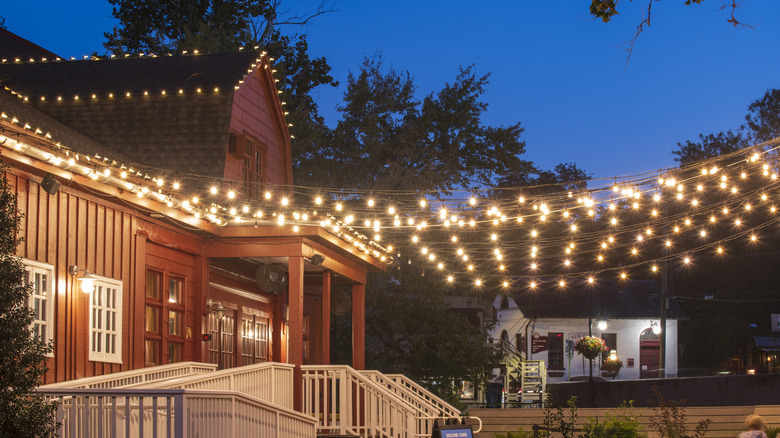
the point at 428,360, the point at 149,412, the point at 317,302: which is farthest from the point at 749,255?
the point at 149,412

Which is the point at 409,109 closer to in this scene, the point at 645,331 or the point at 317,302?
the point at 317,302

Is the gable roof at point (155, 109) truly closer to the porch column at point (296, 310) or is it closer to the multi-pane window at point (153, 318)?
the porch column at point (296, 310)

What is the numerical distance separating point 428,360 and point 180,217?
12.4 m

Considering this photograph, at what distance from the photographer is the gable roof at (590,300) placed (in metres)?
42.7

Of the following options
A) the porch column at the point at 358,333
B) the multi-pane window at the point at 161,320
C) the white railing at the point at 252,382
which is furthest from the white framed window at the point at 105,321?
the porch column at the point at 358,333

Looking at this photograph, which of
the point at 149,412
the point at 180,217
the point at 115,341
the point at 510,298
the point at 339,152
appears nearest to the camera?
the point at 149,412

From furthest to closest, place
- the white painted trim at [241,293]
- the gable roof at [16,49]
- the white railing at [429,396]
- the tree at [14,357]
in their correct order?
the gable roof at [16,49], the white painted trim at [241,293], the white railing at [429,396], the tree at [14,357]

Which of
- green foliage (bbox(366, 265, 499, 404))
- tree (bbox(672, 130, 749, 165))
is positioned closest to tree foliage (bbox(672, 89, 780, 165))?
tree (bbox(672, 130, 749, 165))

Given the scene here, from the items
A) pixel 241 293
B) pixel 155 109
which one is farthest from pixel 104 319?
pixel 155 109

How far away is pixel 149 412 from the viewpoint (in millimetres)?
8672

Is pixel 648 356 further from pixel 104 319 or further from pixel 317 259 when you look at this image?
pixel 104 319

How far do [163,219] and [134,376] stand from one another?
99.9 inches

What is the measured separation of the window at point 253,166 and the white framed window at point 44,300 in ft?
22.9

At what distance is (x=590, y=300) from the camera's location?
42.2 metres
